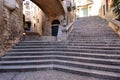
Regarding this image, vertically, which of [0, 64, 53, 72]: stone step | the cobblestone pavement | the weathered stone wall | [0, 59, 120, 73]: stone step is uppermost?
the weathered stone wall

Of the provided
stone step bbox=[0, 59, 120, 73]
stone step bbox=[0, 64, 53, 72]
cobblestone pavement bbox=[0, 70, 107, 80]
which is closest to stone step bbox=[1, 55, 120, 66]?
stone step bbox=[0, 59, 120, 73]

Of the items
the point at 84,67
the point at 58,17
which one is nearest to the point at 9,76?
the point at 84,67

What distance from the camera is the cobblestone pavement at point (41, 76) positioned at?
4129 millimetres

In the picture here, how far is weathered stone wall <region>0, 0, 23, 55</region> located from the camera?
5.85 metres

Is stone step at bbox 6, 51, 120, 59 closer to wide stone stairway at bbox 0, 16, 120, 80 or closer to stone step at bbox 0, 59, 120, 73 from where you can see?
wide stone stairway at bbox 0, 16, 120, 80

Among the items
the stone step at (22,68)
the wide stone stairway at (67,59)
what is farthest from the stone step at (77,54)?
the stone step at (22,68)

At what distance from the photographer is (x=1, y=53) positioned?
5.81 metres

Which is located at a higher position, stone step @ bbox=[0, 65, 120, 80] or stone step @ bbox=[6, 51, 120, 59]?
stone step @ bbox=[6, 51, 120, 59]

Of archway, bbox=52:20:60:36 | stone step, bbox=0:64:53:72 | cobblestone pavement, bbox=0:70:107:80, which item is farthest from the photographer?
archway, bbox=52:20:60:36

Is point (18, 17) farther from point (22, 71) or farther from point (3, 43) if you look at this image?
point (22, 71)

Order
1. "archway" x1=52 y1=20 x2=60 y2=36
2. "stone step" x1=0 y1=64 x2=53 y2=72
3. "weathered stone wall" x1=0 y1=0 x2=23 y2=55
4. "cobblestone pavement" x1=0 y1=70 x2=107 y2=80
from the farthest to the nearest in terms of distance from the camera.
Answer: "archway" x1=52 y1=20 x2=60 y2=36 < "weathered stone wall" x1=0 y1=0 x2=23 y2=55 < "stone step" x1=0 y1=64 x2=53 y2=72 < "cobblestone pavement" x1=0 y1=70 x2=107 y2=80

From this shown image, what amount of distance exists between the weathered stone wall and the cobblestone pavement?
1.69 meters

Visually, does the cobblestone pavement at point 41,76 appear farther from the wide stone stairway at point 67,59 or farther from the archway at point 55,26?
the archway at point 55,26

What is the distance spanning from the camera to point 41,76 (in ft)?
14.2
